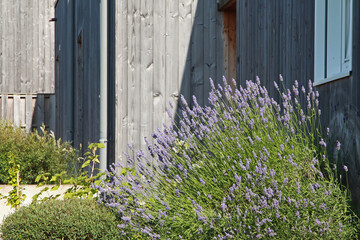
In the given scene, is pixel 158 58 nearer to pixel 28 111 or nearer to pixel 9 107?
pixel 28 111

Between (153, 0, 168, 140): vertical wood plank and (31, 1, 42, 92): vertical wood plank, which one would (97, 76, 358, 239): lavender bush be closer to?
(153, 0, 168, 140): vertical wood plank

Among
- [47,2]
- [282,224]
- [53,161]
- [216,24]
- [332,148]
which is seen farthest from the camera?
[47,2]

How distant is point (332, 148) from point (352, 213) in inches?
19.7

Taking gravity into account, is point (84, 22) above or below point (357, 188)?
above

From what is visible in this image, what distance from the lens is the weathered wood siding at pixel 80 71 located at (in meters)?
7.46

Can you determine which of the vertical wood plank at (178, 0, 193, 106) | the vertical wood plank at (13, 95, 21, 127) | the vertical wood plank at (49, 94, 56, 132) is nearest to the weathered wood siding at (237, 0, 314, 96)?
the vertical wood plank at (178, 0, 193, 106)

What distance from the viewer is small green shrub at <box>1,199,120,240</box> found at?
13.9ft

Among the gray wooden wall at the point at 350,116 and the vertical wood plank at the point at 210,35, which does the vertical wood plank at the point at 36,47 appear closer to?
the vertical wood plank at the point at 210,35

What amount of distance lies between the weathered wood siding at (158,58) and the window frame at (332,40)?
8.71ft

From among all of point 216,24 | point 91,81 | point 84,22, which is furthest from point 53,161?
point 216,24

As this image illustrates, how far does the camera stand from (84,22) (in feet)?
28.2

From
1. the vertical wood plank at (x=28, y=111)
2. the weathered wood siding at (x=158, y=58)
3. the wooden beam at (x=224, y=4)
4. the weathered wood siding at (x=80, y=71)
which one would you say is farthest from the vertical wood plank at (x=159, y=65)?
the vertical wood plank at (x=28, y=111)

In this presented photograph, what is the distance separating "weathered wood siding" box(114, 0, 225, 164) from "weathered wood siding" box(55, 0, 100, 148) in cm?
92

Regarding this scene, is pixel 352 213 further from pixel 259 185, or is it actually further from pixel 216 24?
pixel 216 24
